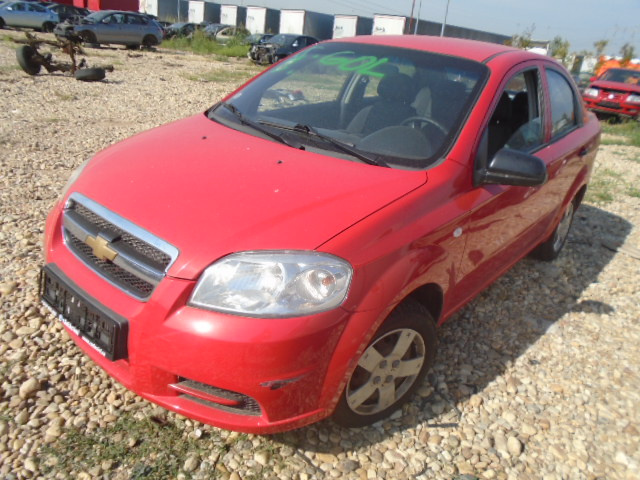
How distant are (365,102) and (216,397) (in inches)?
72.7

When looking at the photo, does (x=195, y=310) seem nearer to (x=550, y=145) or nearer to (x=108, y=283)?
(x=108, y=283)

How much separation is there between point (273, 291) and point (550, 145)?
97.8 inches

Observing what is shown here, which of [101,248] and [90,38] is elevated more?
[101,248]

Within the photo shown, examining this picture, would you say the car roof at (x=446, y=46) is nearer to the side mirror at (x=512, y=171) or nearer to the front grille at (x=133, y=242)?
the side mirror at (x=512, y=171)

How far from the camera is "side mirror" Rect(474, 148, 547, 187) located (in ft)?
8.22

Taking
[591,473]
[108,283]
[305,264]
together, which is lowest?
[591,473]

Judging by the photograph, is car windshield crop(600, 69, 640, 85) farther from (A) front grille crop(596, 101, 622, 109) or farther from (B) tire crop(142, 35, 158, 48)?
(B) tire crop(142, 35, 158, 48)

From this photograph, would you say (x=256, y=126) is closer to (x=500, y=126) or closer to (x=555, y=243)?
(x=500, y=126)

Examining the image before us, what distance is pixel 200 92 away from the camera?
1206 cm

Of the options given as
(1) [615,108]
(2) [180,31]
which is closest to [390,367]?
(1) [615,108]

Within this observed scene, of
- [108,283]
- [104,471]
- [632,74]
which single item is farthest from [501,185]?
[632,74]

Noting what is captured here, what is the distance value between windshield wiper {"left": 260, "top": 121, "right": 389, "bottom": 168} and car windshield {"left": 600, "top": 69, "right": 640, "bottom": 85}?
14923mm

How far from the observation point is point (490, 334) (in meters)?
3.36

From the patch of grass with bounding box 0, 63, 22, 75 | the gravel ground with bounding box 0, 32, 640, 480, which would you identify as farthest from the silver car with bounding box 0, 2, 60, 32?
the gravel ground with bounding box 0, 32, 640, 480
